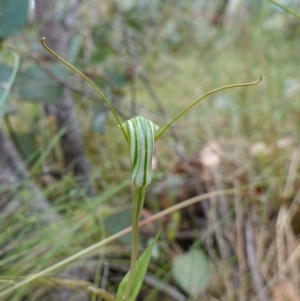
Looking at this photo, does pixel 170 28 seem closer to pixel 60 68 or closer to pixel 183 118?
pixel 183 118

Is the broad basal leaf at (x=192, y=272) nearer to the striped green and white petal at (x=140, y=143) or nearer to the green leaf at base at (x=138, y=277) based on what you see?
the green leaf at base at (x=138, y=277)

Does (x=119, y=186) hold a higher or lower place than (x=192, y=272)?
higher

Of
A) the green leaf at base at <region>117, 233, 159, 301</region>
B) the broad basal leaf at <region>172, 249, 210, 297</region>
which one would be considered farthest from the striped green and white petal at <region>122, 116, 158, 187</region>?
the broad basal leaf at <region>172, 249, 210, 297</region>

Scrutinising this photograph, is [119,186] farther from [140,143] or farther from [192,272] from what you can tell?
[140,143]

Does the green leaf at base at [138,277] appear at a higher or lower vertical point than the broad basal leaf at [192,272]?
lower

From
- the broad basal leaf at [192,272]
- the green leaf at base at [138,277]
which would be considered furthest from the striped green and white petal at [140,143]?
the broad basal leaf at [192,272]

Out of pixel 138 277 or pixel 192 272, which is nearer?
pixel 138 277

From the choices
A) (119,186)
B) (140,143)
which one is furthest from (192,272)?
Answer: (140,143)

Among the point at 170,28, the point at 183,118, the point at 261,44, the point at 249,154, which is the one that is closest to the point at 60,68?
the point at 249,154

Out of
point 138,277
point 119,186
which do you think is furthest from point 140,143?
point 119,186
